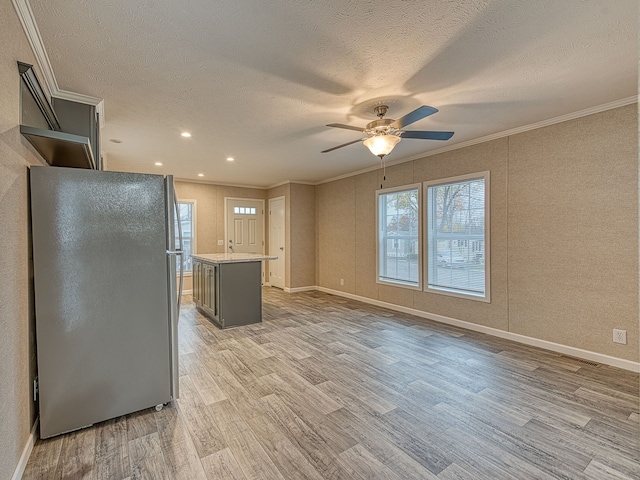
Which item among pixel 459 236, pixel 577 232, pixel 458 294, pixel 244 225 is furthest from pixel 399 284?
pixel 244 225

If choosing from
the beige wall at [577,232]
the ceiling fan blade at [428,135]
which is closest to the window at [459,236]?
the beige wall at [577,232]

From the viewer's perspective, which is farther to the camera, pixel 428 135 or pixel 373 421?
pixel 428 135

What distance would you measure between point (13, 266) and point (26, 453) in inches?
42.0

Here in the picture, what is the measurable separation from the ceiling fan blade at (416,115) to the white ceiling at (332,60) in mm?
278

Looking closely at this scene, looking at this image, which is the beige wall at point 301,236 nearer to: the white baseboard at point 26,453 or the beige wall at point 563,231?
the beige wall at point 563,231

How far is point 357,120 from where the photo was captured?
10.5 ft

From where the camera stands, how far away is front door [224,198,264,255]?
7129 millimetres

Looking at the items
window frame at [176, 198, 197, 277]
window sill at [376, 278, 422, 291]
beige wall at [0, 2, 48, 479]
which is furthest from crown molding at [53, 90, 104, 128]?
window sill at [376, 278, 422, 291]

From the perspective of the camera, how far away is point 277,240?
7.23m

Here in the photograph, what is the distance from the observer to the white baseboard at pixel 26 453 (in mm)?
1555

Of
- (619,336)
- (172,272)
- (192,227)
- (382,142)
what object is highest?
(382,142)

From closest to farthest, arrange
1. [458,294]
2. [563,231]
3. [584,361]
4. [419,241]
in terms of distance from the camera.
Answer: [584,361] → [563,231] → [458,294] → [419,241]

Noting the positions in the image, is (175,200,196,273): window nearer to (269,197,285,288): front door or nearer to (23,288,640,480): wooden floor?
(269,197,285,288): front door

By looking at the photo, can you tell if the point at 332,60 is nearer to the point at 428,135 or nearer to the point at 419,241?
the point at 428,135
